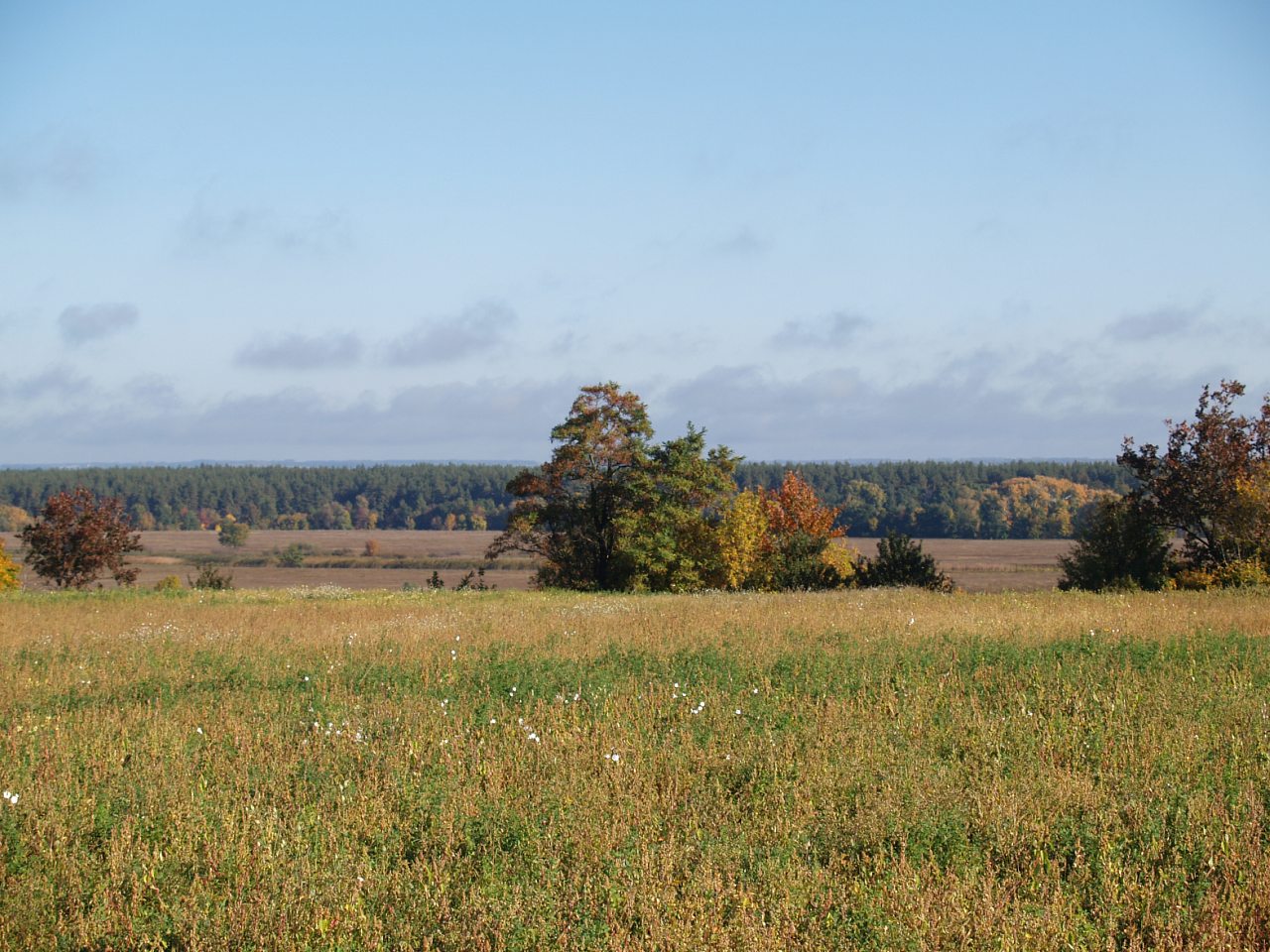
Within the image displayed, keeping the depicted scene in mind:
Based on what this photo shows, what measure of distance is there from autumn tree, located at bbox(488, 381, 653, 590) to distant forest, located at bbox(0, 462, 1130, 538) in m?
88.3

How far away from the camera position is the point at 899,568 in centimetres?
3347

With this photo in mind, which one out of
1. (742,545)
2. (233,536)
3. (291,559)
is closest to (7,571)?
(742,545)

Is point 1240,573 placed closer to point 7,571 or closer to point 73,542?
point 7,571

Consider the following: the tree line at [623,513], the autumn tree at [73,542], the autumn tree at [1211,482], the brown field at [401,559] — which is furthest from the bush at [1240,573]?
the autumn tree at [73,542]

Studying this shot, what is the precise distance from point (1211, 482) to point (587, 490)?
76.5 feet

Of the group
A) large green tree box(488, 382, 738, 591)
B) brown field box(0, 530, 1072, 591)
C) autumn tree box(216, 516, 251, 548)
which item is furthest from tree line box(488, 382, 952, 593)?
autumn tree box(216, 516, 251, 548)

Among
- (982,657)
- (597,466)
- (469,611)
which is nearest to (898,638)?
(982,657)

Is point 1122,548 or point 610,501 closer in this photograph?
point 1122,548

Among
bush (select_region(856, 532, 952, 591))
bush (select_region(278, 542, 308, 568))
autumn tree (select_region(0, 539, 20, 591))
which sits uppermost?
bush (select_region(856, 532, 952, 591))

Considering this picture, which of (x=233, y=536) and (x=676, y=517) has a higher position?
(x=676, y=517)

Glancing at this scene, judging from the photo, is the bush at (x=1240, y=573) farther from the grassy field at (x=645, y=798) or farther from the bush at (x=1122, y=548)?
the grassy field at (x=645, y=798)

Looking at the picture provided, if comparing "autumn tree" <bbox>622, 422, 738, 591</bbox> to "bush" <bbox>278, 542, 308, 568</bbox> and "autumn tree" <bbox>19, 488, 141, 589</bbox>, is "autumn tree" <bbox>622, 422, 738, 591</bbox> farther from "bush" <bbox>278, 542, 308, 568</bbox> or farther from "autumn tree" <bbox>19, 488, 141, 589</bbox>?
"bush" <bbox>278, 542, 308, 568</bbox>

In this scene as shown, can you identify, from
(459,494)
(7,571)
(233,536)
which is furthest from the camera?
(459,494)

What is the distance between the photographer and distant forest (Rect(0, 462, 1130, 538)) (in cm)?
12738
